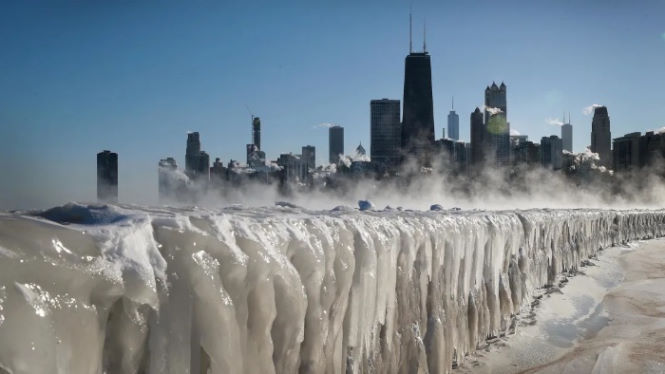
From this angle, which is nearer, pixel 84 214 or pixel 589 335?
pixel 84 214

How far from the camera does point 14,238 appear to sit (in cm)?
Answer: 177

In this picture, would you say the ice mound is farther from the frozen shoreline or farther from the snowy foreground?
the frozen shoreline

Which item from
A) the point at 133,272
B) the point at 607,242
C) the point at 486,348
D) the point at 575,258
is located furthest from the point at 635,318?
the point at 607,242

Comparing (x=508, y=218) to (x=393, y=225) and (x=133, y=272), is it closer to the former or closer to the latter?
(x=393, y=225)

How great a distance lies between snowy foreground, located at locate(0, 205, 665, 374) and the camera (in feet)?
5.87

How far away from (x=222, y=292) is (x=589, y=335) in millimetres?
6475

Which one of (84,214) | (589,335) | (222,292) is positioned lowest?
(589,335)

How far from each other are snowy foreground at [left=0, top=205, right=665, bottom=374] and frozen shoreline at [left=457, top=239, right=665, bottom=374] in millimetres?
931

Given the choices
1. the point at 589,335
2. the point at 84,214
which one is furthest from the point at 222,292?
the point at 589,335

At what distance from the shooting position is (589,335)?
741cm

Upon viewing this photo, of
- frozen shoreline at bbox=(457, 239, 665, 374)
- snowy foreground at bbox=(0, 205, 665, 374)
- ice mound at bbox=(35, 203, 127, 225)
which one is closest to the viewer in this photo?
snowy foreground at bbox=(0, 205, 665, 374)

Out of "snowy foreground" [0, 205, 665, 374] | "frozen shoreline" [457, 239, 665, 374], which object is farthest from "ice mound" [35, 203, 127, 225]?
"frozen shoreline" [457, 239, 665, 374]

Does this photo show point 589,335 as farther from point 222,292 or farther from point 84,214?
point 84,214

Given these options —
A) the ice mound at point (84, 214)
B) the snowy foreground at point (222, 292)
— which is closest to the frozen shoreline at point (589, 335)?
the snowy foreground at point (222, 292)
